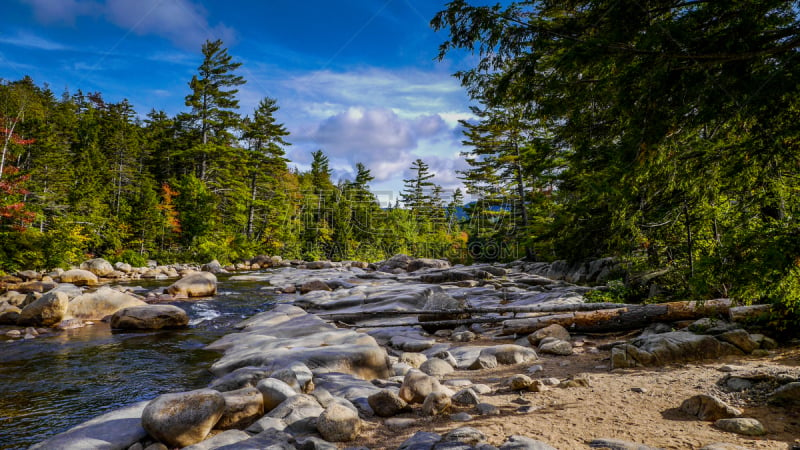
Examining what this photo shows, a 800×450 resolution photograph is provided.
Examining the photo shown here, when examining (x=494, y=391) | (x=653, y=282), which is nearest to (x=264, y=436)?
(x=494, y=391)

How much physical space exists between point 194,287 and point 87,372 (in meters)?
7.70

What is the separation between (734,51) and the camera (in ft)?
9.50

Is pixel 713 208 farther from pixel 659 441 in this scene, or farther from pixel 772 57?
pixel 659 441

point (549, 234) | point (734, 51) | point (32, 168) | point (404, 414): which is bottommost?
point (404, 414)

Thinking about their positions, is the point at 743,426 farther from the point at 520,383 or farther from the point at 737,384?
the point at 520,383

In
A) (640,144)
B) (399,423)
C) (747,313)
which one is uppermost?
(640,144)

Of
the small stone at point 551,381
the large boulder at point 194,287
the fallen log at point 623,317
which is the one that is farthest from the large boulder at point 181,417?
the large boulder at point 194,287

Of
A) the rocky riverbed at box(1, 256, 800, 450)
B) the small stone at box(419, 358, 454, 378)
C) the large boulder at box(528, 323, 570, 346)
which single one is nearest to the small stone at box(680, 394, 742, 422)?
the rocky riverbed at box(1, 256, 800, 450)

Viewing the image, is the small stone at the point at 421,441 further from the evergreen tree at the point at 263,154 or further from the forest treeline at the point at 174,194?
the evergreen tree at the point at 263,154

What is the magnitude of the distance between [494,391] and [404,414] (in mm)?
1085

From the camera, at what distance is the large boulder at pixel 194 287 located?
12.5m

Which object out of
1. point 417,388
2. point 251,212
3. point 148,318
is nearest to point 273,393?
point 417,388

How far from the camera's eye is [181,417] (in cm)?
304

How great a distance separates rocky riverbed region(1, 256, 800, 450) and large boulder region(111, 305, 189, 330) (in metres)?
3.18
